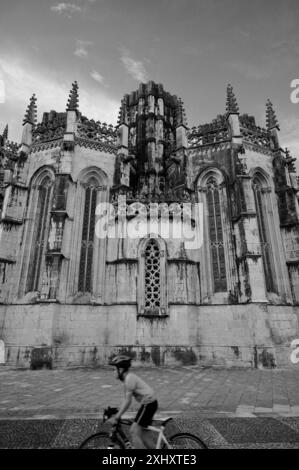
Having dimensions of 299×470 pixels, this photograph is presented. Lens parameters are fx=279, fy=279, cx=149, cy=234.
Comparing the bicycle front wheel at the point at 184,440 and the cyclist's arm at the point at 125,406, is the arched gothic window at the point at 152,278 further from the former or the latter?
the cyclist's arm at the point at 125,406

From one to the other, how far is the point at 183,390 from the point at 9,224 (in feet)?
41.9

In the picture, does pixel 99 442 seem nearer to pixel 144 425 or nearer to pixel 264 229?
pixel 144 425

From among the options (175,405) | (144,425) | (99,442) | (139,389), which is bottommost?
(175,405)

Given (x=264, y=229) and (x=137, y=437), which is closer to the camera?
(x=137, y=437)

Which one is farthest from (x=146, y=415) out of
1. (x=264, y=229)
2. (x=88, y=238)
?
(x=264, y=229)

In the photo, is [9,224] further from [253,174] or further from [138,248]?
[253,174]

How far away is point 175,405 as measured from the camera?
21.7 ft

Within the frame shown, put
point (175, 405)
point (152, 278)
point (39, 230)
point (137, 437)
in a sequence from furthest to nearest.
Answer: point (39, 230), point (152, 278), point (175, 405), point (137, 437)

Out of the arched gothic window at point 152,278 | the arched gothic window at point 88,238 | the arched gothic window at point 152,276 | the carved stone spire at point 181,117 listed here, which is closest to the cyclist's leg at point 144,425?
the arched gothic window at point 152,278

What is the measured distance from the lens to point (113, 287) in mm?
14352

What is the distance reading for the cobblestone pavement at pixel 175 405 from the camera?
4.59 metres

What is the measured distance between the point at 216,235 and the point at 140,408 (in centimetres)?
1375

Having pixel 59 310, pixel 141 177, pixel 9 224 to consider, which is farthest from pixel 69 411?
pixel 141 177

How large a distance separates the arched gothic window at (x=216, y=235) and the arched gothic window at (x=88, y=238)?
6.92 meters
